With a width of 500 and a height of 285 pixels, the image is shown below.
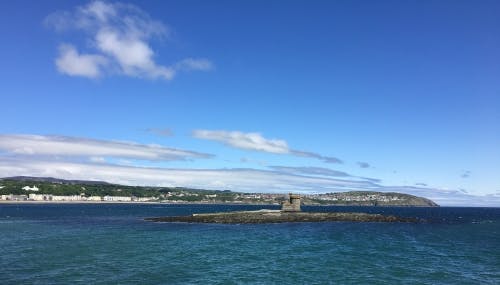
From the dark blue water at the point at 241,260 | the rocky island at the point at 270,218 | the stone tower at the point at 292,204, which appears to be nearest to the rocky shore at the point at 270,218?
the rocky island at the point at 270,218

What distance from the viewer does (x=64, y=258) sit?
40.9 metres

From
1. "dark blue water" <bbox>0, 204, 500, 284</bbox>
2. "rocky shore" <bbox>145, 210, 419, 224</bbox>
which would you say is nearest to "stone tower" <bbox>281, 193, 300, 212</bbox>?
"rocky shore" <bbox>145, 210, 419, 224</bbox>

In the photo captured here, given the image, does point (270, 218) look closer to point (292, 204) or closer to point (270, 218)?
point (270, 218)

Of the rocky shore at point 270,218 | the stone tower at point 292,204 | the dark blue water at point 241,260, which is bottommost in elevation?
the dark blue water at point 241,260

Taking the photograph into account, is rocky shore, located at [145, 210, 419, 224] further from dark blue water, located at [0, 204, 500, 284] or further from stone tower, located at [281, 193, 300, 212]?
dark blue water, located at [0, 204, 500, 284]

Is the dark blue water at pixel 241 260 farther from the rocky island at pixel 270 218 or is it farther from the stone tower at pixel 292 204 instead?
the stone tower at pixel 292 204

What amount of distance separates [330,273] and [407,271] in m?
6.81

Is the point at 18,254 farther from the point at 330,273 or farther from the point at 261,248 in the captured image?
the point at 330,273

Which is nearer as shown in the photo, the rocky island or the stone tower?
the rocky island

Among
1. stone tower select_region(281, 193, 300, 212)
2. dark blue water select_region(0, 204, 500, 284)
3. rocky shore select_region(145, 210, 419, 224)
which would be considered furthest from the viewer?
stone tower select_region(281, 193, 300, 212)

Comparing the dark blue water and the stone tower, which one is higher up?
the stone tower

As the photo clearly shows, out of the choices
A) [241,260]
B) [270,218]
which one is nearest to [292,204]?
[270,218]

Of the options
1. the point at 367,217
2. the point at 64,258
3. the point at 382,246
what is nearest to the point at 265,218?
the point at 367,217

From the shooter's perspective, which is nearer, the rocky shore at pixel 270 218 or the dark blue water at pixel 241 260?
the dark blue water at pixel 241 260
